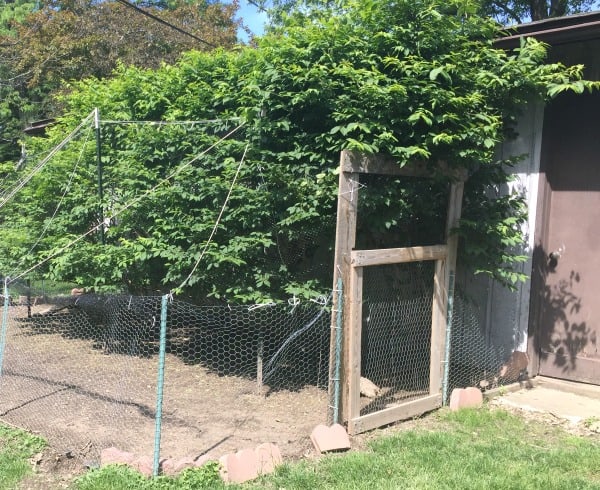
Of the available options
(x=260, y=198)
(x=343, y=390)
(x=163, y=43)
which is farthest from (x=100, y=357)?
(x=163, y=43)

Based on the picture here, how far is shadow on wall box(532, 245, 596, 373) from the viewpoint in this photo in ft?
19.0

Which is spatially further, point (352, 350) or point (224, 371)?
point (224, 371)

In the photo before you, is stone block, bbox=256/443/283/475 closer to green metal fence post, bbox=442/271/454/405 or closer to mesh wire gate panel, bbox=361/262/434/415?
mesh wire gate panel, bbox=361/262/434/415

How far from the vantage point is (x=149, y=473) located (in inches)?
143

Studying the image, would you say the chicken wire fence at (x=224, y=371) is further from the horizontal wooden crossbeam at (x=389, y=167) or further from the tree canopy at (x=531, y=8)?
the tree canopy at (x=531, y=8)

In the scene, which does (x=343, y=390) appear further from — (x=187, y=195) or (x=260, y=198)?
(x=187, y=195)

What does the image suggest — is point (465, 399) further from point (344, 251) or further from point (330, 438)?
point (344, 251)

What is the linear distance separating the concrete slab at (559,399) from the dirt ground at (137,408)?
68.7 inches

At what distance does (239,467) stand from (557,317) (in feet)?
12.5

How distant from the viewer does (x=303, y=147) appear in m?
5.09

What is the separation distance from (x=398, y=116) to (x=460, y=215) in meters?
1.17

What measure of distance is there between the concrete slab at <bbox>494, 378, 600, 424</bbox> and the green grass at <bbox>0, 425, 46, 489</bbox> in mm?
3743

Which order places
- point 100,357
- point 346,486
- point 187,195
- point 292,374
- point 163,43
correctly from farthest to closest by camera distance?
1. point 163,43
2. point 100,357
3. point 292,374
4. point 187,195
5. point 346,486

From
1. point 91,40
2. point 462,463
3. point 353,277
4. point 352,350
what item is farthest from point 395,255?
point 91,40
